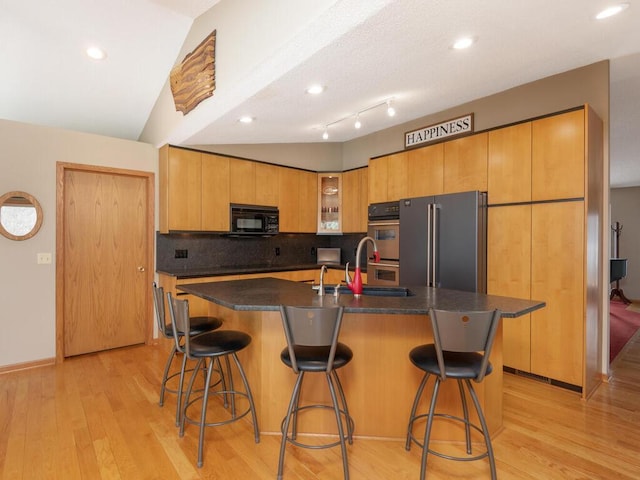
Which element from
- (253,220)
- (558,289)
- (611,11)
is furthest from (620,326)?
(253,220)

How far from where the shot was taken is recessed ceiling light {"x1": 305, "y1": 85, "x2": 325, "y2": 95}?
2.72m

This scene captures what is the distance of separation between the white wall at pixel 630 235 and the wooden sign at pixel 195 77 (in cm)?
911

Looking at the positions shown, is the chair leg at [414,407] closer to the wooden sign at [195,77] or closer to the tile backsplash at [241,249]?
the wooden sign at [195,77]

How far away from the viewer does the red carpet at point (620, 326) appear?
4199mm

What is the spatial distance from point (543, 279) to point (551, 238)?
1.21ft

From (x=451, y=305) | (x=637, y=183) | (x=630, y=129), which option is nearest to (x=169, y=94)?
(x=451, y=305)

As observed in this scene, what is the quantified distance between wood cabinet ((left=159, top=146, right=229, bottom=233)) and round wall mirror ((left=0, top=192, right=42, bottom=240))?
1.18 m

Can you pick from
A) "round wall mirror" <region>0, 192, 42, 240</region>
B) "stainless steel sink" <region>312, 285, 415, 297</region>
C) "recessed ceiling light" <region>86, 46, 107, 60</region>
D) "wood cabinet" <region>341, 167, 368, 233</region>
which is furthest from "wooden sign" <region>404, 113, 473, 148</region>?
"round wall mirror" <region>0, 192, 42, 240</region>

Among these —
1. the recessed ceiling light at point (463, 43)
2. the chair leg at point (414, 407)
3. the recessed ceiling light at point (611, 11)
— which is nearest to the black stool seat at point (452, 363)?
the chair leg at point (414, 407)

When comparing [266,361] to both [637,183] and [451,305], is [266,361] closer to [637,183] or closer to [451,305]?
[451,305]

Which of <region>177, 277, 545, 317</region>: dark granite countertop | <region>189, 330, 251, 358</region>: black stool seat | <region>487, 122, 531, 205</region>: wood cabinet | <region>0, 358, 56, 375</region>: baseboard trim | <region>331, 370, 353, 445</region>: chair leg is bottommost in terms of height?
<region>0, 358, 56, 375</region>: baseboard trim

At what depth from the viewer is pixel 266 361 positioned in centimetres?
228

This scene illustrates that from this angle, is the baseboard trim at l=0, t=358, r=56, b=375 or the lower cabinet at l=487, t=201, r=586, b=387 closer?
the lower cabinet at l=487, t=201, r=586, b=387

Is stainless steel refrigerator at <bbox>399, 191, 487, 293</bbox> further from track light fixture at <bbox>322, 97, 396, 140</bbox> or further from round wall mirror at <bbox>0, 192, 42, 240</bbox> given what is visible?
round wall mirror at <bbox>0, 192, 42, 240</bbox>
